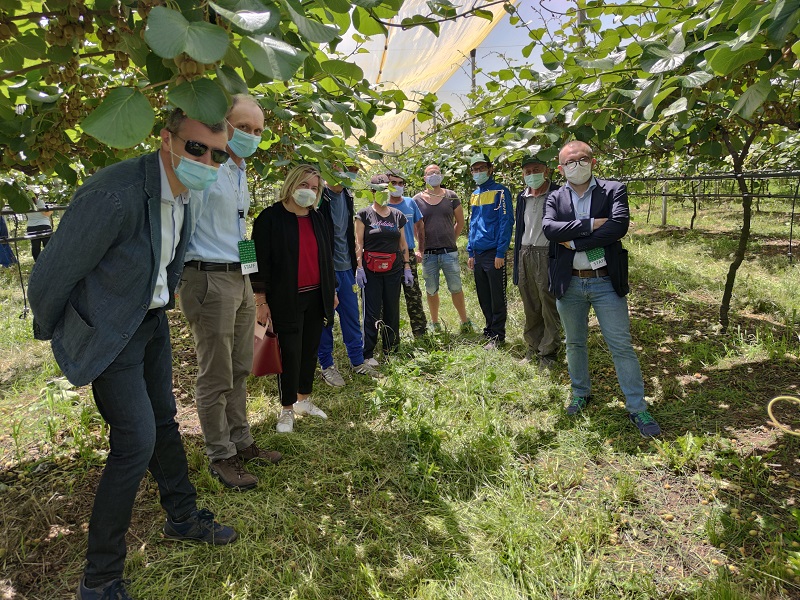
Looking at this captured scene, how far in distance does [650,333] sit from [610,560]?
321 centimetres

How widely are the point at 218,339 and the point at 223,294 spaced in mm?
222

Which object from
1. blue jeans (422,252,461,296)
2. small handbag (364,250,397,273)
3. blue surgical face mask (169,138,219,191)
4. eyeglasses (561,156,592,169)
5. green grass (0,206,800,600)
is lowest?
green grass (0,206,800,600)

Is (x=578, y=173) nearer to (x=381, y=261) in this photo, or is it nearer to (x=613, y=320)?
(x=613, y=320)

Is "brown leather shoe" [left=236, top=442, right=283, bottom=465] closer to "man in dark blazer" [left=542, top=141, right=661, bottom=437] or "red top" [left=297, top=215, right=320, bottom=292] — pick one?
"red top" [left=297, top=215, right=320, bottom=292]

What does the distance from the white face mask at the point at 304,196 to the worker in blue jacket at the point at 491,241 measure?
2.19 m

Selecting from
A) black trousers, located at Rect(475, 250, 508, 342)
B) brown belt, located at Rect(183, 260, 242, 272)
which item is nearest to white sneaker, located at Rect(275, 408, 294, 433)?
brown belt, located at Rect(183, 260, 242, 272)

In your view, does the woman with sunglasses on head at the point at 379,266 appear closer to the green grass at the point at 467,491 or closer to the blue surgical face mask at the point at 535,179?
the green grass at the point at 467,491

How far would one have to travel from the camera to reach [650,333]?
4770 mm

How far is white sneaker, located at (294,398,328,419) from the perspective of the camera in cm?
341

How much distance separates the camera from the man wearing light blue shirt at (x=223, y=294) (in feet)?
7.67

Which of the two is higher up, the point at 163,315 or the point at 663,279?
the point at 163,315

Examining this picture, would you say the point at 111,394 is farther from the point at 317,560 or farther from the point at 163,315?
the point at 317,560

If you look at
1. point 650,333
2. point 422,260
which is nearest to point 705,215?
point 650,333

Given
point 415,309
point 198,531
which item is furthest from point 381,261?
point 198,531
